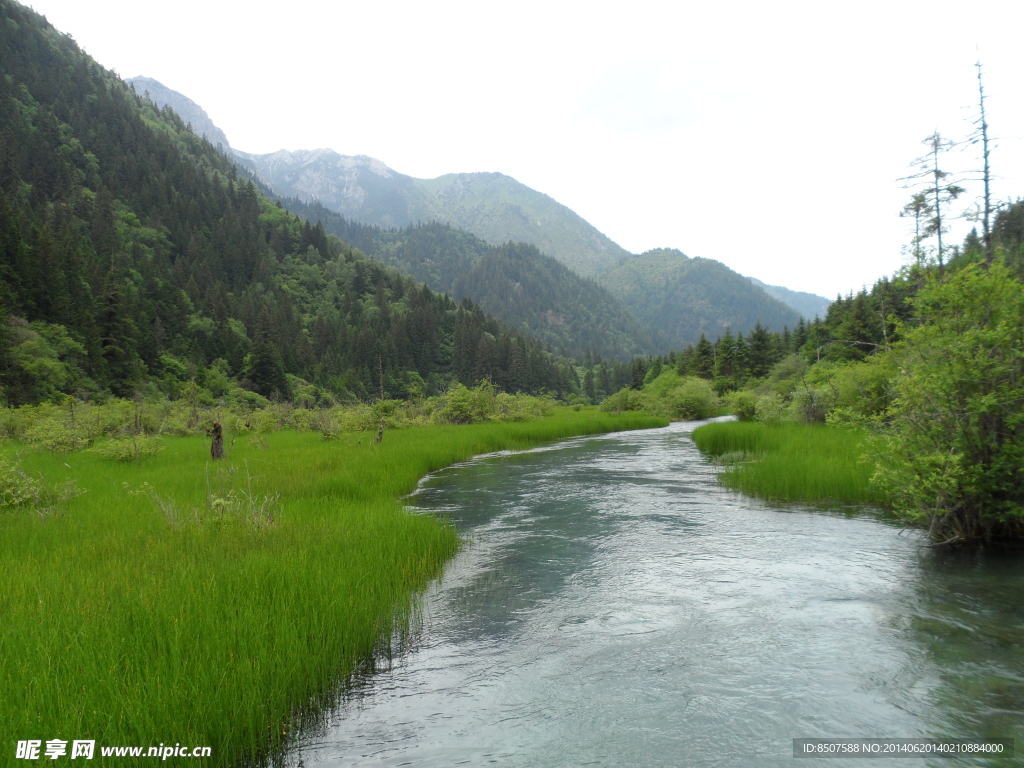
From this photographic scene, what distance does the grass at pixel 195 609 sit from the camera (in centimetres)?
421

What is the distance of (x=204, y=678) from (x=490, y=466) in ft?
64.9

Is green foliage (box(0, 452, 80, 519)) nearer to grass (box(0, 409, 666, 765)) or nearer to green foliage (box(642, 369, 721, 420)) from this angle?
grass (box(0, 409, 666, 765))

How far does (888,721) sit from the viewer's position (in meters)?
5.31

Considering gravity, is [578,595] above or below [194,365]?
below

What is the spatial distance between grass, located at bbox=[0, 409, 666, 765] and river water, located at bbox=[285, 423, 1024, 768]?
2.15ft

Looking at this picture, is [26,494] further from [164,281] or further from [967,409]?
[164,281]

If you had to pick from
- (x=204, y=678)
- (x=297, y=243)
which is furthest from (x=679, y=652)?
(x=297, y=243)

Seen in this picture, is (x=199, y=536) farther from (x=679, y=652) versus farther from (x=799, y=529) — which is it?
(x=799, y=529)

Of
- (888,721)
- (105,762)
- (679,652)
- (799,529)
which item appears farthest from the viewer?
(799,529)

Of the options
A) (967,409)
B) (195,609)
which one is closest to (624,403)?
(967,409)

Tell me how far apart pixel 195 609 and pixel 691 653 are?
19.9 ft

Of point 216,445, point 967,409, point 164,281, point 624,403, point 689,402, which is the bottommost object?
A: point 216,445

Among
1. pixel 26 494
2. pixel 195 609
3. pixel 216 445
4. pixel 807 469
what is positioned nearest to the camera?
pixel 195 609

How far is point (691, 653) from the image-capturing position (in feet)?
22.1
